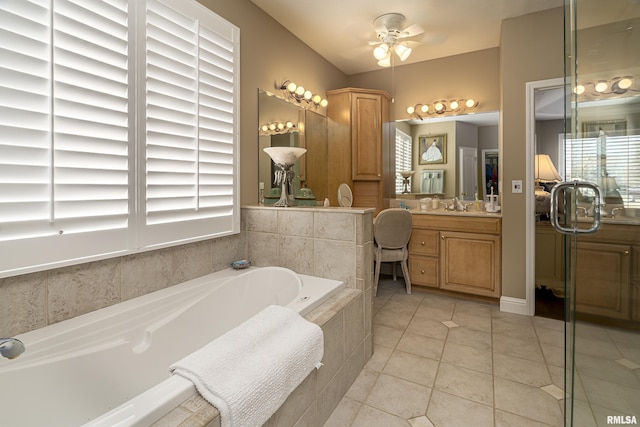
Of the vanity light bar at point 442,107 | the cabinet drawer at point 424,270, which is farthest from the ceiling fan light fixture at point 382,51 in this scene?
the cabinet drawer at point 424,270

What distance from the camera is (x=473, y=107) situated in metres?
3.53

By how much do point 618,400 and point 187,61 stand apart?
2663 millimetres

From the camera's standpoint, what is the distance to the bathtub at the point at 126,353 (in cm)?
103

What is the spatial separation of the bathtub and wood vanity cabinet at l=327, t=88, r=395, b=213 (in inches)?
79.0

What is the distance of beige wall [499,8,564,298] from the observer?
2756 mm

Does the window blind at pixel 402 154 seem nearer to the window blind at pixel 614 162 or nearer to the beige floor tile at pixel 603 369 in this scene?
the window blind at pixel 614 162

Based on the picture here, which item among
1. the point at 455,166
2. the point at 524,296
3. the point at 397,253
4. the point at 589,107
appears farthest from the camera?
the point at 455,166

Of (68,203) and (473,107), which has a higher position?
(473,107)

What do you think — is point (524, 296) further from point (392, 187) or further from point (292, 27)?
point (292, 27)

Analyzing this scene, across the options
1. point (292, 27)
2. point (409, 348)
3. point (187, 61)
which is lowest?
point (409, 348)

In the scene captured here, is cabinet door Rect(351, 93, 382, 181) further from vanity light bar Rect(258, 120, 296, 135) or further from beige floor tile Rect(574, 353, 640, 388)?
beige floor tile Rect(574, 353, 640, 388)

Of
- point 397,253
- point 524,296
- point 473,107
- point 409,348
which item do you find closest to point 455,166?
point 473,107

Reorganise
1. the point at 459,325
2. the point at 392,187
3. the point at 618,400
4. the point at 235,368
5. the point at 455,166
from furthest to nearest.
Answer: the point at 392,187 → the point at 455,166 → the point at 459,325 → the point at 618,400 → the point at 235,368

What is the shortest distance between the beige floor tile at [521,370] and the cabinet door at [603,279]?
2.72 ft
